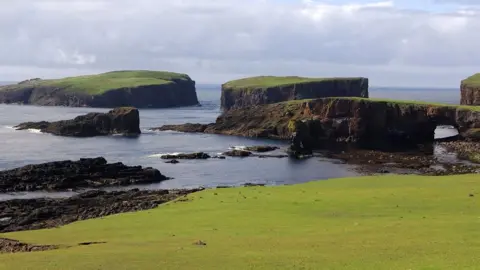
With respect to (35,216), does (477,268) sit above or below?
above

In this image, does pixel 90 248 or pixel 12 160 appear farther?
pixel 12 160

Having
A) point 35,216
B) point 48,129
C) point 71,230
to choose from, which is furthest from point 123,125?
point 71,230

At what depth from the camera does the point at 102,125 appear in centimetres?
17238

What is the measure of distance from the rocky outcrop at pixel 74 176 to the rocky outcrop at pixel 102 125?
68706 millimetres

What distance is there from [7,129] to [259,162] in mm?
98123

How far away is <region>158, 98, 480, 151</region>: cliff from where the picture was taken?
469 feet

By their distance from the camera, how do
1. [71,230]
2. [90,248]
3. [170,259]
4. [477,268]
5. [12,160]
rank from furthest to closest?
[12,160] → [71,230] → [90,248] → [170,259] → [477,268]

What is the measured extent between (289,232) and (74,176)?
58.6m

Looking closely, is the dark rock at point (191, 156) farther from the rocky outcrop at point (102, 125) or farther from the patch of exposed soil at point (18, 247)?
the patch of exposed soil at point (18, 247)

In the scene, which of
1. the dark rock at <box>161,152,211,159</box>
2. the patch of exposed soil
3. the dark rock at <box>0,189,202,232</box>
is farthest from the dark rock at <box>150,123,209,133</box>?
the patch of exposed soil

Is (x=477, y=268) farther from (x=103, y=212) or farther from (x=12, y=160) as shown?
(x=12, y=160)

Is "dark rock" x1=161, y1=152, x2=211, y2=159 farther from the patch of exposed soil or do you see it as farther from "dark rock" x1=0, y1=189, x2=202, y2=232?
the patch of exposed soil

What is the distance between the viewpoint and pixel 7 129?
595ft

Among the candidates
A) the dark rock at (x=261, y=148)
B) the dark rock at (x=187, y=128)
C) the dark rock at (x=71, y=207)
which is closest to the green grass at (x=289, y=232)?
the dark rock at (x=71, y=207)
